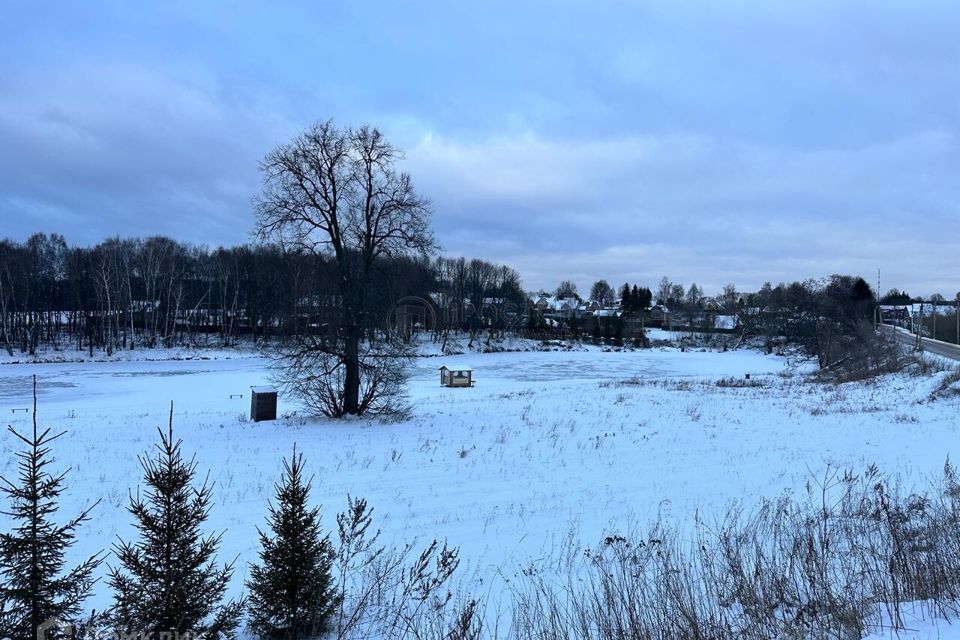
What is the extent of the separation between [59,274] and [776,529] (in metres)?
80.3

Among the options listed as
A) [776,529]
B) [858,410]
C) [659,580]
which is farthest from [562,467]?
[858,410]

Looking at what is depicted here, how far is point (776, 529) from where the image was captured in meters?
6.81

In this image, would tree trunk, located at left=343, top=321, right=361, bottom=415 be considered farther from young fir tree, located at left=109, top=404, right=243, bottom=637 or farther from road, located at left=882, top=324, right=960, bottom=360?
road, located at left=882, top=324, right=960, bottom=360

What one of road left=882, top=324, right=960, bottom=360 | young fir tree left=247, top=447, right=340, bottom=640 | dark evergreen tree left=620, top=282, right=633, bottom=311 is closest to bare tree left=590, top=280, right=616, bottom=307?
dark evergreen tree left=620, top=282, right=633, bottom=311

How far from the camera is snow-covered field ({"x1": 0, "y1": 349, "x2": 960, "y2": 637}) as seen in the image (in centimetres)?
780

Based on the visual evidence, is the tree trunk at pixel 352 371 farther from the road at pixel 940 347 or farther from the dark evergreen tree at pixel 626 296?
the dark evergreen tree at pixel 626 296

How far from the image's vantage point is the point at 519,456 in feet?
40.1

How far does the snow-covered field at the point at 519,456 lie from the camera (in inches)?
307

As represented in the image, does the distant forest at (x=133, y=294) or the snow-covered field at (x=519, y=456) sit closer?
the snow-covered field at (x=519, y=456)

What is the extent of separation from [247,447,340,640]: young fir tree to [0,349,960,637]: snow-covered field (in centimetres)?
191

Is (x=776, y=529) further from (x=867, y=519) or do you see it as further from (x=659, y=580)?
(x=659, y=580)

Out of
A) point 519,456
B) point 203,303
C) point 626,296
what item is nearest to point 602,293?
point 626,296

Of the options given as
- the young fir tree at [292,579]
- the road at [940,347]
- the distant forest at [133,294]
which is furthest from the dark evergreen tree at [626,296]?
the young fir tree at [292,579]

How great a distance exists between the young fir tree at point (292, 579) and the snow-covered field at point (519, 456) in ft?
6.26
